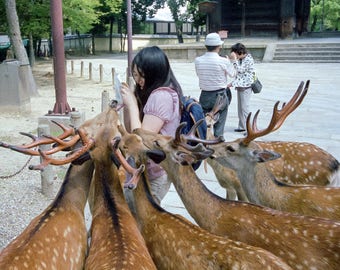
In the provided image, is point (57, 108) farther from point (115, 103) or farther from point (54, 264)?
point (54, 264)

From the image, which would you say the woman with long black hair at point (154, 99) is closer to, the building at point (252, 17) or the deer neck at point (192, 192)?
the deer neck at point (192, 192)

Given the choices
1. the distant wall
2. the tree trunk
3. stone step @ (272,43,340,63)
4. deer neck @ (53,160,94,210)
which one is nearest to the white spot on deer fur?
deer neck @ (53,160,94,210)

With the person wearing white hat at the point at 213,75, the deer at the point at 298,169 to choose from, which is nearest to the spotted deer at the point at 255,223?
the deer at the point at 298,169

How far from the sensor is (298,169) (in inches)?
184

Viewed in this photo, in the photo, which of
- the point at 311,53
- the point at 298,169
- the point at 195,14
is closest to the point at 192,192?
the point at 298,169

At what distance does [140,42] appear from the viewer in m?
38.1

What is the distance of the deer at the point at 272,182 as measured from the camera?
3.61m

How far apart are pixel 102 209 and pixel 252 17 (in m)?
25.5

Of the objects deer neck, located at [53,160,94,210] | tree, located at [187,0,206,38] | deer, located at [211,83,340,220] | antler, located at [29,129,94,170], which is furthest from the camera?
tree, located at [187,0,206,38]

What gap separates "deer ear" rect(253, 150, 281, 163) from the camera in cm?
385

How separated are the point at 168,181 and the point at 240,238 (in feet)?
2.40

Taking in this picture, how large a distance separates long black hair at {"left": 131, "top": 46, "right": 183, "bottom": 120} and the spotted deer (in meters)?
0.33

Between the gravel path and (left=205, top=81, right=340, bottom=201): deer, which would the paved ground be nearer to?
(left=205, top=81, right=340, bottom=201): deer

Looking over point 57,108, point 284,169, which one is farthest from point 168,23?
point 284,169
